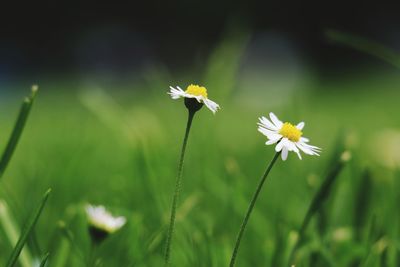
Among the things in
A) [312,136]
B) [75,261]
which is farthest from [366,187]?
[312,136]

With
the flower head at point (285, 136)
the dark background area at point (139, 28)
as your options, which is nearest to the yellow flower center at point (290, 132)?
the flower head at point (285, 136)

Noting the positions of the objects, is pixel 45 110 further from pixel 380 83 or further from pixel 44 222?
pixel 44 222

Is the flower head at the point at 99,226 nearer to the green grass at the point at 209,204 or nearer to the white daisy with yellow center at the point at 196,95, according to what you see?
the green grass at the point at 209,204

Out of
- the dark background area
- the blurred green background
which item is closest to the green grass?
the blurred green background

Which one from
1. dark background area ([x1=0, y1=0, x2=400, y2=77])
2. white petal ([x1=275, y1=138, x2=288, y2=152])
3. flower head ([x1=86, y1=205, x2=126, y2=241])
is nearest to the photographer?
white petal ([x1=275, y1=138, x2=288, y2=152])

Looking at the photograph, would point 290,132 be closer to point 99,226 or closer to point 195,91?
point 195,91

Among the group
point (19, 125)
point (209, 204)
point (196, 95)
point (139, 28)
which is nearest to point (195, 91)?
point (196, 95)

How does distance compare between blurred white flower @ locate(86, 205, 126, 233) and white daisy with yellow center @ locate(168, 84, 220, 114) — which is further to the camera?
blurred white flower @ locate(86, 205, 126, 233)

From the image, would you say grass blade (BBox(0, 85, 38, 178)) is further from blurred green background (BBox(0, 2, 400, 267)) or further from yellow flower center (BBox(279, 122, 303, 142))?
yellow flower center (BBox(279, 122, 303, 142))

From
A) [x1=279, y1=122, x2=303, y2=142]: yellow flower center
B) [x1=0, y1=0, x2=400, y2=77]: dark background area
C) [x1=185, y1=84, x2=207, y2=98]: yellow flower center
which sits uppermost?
[x1=0, y1=0, x2=400, y2=77]: dark background area
